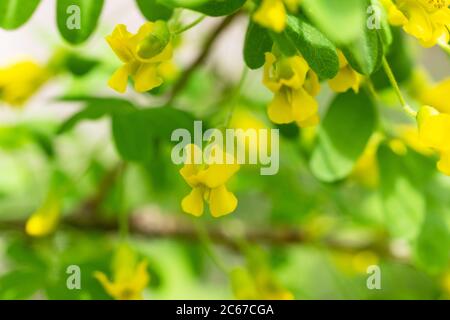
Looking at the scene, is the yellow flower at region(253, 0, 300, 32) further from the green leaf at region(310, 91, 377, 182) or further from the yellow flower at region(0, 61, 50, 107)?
the yellow flower at region(0, 61, 50, 107)

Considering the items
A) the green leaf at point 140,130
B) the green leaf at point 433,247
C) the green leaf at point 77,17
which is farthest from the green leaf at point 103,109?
the green leaf at point 433,247

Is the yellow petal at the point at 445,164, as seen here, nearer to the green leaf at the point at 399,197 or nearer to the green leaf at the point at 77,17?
the green leaf at the point at 399,197

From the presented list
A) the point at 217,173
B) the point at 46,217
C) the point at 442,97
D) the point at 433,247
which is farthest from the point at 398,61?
the point at 46,217

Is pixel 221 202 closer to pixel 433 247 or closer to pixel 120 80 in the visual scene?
pixel 120 80

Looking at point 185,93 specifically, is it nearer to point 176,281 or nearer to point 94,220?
point 94,220

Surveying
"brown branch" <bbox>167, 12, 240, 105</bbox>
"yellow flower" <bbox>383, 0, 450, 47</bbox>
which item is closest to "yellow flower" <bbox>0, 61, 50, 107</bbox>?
"brown branch" <bbox>167, 12, 240, 105</bbox>

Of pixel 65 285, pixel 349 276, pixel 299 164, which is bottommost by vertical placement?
pixel 65 285

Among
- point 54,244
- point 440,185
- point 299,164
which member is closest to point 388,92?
point 440,185
